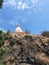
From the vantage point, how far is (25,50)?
34.0 meters

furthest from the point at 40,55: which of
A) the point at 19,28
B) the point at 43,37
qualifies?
the point at 19,28

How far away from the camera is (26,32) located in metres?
37.9

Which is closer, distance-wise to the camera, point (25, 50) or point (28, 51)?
point (28, 51)

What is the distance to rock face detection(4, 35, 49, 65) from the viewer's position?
33.0 meters

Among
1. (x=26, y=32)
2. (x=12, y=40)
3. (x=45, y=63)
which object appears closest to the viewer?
(x=45, y=63)

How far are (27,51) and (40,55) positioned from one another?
130 centimetres

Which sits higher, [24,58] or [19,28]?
[19,28]

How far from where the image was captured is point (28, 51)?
1332 inches

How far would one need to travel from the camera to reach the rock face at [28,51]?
108 feet

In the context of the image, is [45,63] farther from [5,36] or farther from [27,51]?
[5,36]

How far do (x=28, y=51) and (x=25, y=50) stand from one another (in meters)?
0.33

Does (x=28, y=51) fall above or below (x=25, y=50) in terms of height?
below

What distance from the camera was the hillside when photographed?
33.0 meters

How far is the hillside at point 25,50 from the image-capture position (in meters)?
33.0
